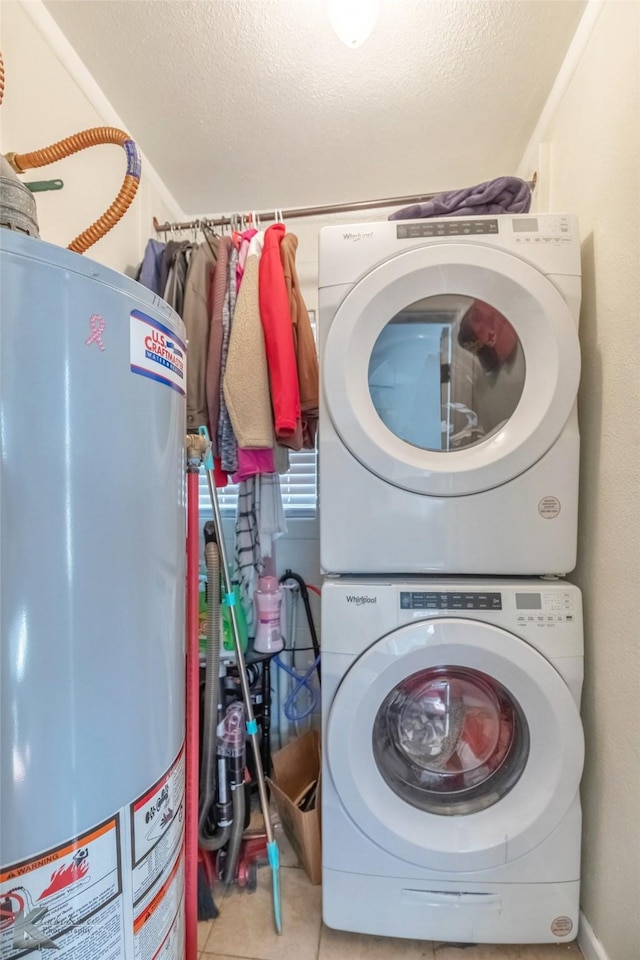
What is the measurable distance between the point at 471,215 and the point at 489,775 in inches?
54.9

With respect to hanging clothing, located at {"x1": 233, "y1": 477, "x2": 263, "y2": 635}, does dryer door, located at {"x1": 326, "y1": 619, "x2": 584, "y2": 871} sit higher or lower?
lower

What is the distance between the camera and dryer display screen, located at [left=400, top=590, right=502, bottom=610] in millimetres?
980

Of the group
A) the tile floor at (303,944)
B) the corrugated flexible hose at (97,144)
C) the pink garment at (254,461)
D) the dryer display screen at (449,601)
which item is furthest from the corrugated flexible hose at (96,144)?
the tile floor at (303,944)

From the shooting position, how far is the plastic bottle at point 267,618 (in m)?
1.48

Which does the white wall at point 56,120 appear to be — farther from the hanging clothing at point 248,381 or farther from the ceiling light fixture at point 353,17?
the ceiling light fixture at point 353,17

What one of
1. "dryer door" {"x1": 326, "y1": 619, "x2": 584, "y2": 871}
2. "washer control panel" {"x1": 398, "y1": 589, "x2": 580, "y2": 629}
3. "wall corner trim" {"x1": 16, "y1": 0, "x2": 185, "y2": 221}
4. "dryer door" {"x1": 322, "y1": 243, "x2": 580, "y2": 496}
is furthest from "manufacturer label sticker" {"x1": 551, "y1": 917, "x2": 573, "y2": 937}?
"wall corner trim" {"x1": 16, "y1": 0, "x2": 185, "y2": 221}

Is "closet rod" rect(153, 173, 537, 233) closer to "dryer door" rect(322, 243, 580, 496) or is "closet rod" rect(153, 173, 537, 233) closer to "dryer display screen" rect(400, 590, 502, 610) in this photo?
"dryer door" rect(322, 243, 580, 496)

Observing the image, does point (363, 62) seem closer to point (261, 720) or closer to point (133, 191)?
point (133, 191)

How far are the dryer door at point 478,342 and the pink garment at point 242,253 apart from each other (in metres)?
0.57

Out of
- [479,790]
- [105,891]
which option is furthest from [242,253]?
[479,790]

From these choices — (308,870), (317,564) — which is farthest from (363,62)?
(308,870)

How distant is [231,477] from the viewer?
143 cm

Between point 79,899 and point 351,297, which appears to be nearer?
point 79,899

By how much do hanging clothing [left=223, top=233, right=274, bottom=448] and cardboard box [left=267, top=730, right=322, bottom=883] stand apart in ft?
3.29
